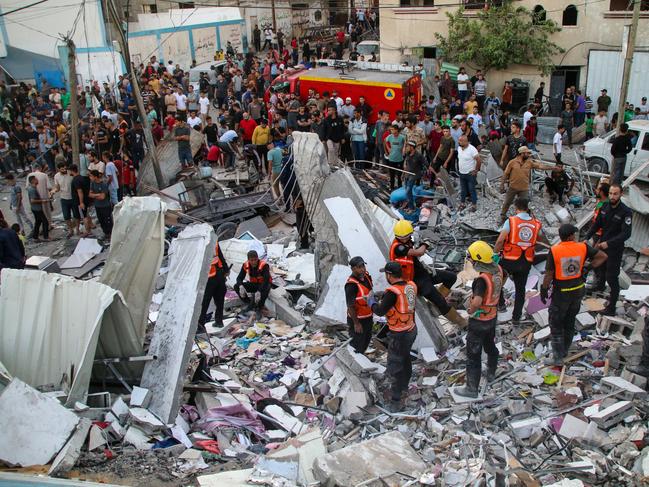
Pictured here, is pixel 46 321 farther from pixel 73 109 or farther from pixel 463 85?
pixel 463 85

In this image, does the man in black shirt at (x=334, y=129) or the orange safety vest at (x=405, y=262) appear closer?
the orange safety vest at (x=405, y=262)

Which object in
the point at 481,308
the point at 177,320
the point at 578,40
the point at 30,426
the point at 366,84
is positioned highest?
the point at 578,40

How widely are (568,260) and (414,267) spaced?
1803mm

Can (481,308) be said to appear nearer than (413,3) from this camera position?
Yes

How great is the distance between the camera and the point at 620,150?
13.0 m

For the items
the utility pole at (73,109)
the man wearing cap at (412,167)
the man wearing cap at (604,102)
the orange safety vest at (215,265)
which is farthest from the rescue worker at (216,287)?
the man wearing cap at (604,102)

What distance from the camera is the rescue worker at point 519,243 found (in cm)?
802

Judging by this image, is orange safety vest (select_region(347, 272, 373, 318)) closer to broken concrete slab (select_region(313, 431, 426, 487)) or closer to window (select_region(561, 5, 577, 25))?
broken concrete slab (select_region(313, 431, 426, 487))

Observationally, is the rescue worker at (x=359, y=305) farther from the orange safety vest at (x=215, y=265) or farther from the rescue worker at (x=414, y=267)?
the orange safety vest at (x=215, y=265)

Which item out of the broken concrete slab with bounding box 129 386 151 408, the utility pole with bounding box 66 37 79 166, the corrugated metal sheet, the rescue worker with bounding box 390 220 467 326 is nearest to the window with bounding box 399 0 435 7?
the corrugated metal sheet

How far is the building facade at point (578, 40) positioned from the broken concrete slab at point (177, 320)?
51.1 ft

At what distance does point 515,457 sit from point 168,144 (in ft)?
39.1

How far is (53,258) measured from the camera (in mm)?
12984

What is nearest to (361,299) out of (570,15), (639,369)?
(639,369)
